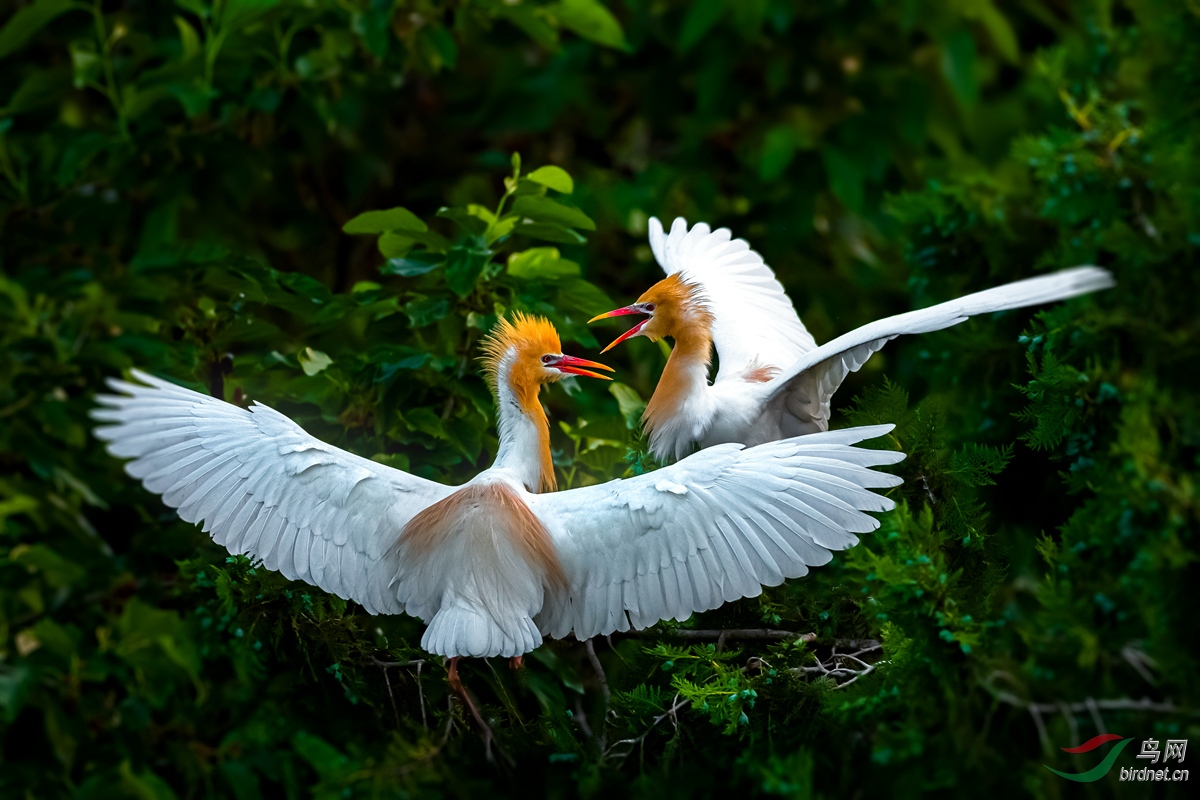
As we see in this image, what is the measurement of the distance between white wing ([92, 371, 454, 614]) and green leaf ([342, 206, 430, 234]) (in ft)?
1.85

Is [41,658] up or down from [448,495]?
down

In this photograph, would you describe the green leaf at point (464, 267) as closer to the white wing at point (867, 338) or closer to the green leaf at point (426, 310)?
the green leaf at point (426, 310)

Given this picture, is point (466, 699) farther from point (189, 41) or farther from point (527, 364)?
point (189, 41)

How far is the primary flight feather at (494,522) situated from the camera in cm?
172

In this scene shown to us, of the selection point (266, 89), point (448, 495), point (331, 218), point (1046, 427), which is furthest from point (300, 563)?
point (331, 218)

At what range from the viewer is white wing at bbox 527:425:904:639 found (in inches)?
66.2

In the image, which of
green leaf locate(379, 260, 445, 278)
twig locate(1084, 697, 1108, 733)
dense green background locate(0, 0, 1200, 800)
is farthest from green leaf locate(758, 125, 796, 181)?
twig locate(1084, 697, 1108, 733)

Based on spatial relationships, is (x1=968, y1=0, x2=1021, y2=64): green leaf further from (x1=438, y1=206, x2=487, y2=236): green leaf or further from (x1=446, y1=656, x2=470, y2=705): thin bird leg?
(x1=446, y1=656, x2=470, y2=705): thin bird leg

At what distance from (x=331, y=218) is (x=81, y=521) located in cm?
182

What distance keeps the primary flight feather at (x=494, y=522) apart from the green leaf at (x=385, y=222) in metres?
0.52

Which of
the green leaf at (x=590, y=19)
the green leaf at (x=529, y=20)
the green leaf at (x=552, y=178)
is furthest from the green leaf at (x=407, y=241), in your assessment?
the green leaf at (x=590, y=19)

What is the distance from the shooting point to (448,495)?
1.93m

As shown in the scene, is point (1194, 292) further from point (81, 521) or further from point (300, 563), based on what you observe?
point (81, 521)

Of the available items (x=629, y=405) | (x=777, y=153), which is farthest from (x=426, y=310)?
(x=777, y=153)
